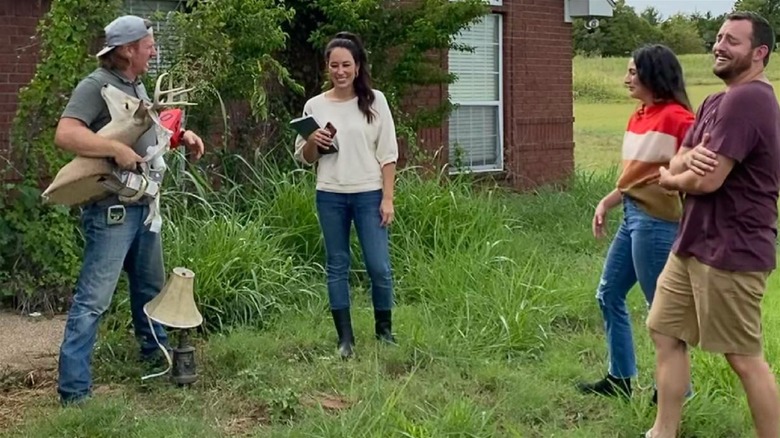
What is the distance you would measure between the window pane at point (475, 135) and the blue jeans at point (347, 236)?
596cm

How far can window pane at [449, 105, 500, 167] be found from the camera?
11.8m

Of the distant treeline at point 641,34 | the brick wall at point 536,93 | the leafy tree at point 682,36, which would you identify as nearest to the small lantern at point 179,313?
the brick wall at point 536,93

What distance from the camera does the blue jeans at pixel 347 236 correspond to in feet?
18.1

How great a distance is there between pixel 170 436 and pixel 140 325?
1.10 metres

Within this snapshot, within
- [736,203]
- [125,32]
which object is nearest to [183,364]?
[125,32]

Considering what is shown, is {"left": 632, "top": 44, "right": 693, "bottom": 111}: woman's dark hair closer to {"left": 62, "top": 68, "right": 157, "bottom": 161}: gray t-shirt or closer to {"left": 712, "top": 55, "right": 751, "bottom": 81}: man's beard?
{"left": 712, "top": 55, "right": 751, "bottom": 81}: man's beard

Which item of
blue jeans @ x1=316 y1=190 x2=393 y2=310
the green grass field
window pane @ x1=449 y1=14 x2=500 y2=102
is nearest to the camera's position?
the green grass field

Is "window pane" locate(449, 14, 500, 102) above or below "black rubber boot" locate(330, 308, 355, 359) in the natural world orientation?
above

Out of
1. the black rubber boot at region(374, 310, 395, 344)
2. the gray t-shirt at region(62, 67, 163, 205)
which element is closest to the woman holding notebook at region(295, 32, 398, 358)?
the black rubber boot at region(374, 310, 395, 344)

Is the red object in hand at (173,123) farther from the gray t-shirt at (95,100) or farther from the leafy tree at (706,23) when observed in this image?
the leafy tree at (706,23)

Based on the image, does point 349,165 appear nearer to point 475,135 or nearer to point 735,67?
point 735,67

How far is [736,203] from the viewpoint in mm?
3939

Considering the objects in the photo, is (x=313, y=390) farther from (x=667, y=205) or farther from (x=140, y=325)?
(x=667, y=205)

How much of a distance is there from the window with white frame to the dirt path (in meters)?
6.15
